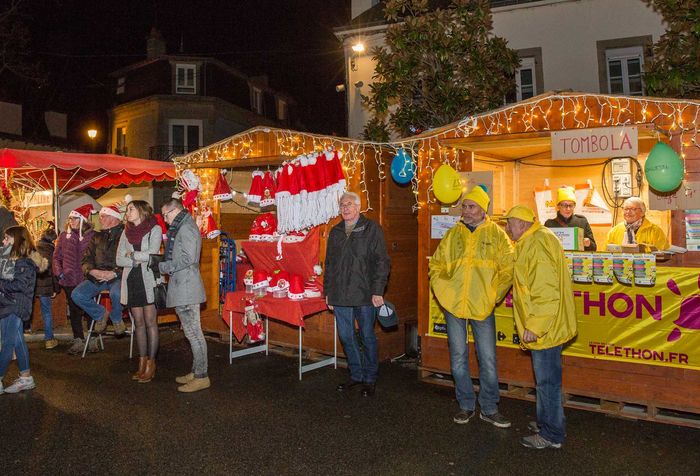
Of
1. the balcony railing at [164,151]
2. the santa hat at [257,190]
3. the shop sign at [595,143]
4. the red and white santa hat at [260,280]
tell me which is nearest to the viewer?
the shop sign at [595,143]

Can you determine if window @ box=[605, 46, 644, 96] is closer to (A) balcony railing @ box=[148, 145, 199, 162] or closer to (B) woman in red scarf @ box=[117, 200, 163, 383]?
(B) woman in red scarf @ box=[117, 200, 163, 383]

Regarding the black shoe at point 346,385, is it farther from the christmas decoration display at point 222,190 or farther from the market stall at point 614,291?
the christmas decoration display at point 222,190

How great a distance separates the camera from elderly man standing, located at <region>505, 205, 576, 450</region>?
3910 millimetres

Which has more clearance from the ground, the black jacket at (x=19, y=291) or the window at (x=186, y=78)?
the window at (x=186, y=78)

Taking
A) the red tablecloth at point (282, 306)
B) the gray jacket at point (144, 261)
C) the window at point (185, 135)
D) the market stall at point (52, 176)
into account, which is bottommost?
the red tablecloth at point (282, 306)

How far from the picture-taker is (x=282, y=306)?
20.5 ft

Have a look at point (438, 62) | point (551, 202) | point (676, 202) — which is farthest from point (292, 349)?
point (438, 62)

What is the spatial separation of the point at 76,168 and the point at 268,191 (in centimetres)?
397

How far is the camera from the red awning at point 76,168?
8.66m

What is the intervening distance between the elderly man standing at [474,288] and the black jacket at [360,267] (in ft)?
2.53

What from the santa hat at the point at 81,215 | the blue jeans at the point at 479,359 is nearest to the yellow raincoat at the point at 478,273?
the blue jeans at the point at 479,359

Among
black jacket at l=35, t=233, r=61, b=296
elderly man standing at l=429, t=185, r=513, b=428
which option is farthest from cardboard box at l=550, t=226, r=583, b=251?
black jacket at l=35, t=233, r=61, b=296

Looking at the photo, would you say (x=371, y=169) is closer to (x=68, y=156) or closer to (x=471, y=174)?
(x=471, y=174)

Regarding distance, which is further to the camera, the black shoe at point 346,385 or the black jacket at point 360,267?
the black shoe at point 346,385
